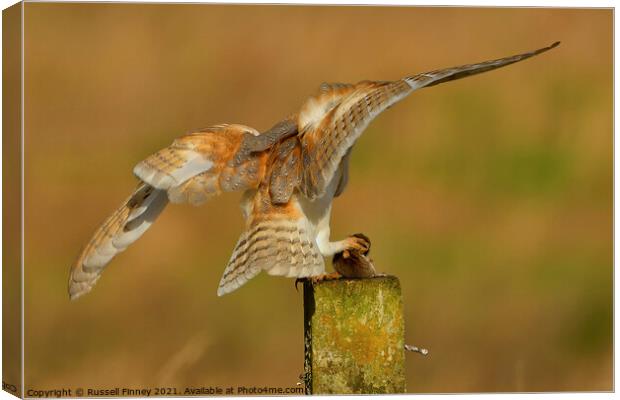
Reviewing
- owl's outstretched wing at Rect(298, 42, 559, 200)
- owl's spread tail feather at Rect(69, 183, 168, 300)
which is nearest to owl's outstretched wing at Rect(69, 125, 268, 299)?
owl's spread tail feather at Rect(69, 183, 168, 300)

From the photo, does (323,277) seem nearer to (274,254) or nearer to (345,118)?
(274,254)

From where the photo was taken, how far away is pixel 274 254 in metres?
8.23

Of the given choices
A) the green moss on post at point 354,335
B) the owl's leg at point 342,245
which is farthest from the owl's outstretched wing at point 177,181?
the green moss on post at point 354,335

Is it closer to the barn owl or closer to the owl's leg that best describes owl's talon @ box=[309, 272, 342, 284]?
the barn owl

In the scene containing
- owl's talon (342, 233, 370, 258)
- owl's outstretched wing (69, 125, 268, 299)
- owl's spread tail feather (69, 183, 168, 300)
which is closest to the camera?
owl's talon (342, 233, 370, 258)

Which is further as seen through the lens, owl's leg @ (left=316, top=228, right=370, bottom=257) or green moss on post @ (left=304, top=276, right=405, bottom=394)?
owl's leg @ (left=316, top=228, right=370, bottom=257)

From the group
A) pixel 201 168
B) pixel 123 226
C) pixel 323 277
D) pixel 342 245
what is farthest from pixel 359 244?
pixel 123 226

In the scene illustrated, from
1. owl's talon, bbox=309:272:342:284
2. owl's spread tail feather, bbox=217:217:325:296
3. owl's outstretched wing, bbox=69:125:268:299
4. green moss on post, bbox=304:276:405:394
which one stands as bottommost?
green moss on post, bbox=304:276:405:394

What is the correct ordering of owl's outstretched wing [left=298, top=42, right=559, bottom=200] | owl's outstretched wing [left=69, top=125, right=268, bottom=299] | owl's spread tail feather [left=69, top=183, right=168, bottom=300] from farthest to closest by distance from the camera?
owl's spread tail feather [left=69, top=183, right=168, bottom=300] < owl's outstretched wing [left=69, top=125, right=268, bottom=299] < owl's outstretched wing [left=298, top=42, right=559, bottom=200]

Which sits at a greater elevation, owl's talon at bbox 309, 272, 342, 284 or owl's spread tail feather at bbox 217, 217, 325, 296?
owl's spread tail feather at bbox 217, 217, 325, 296

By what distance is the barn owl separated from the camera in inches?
323

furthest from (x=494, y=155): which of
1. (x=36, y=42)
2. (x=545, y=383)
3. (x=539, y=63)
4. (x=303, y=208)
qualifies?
(x=36, y=42)

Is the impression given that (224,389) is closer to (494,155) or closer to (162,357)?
(162,357)

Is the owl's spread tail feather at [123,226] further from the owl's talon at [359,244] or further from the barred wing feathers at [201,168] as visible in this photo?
the owl's talon at [359,244]
